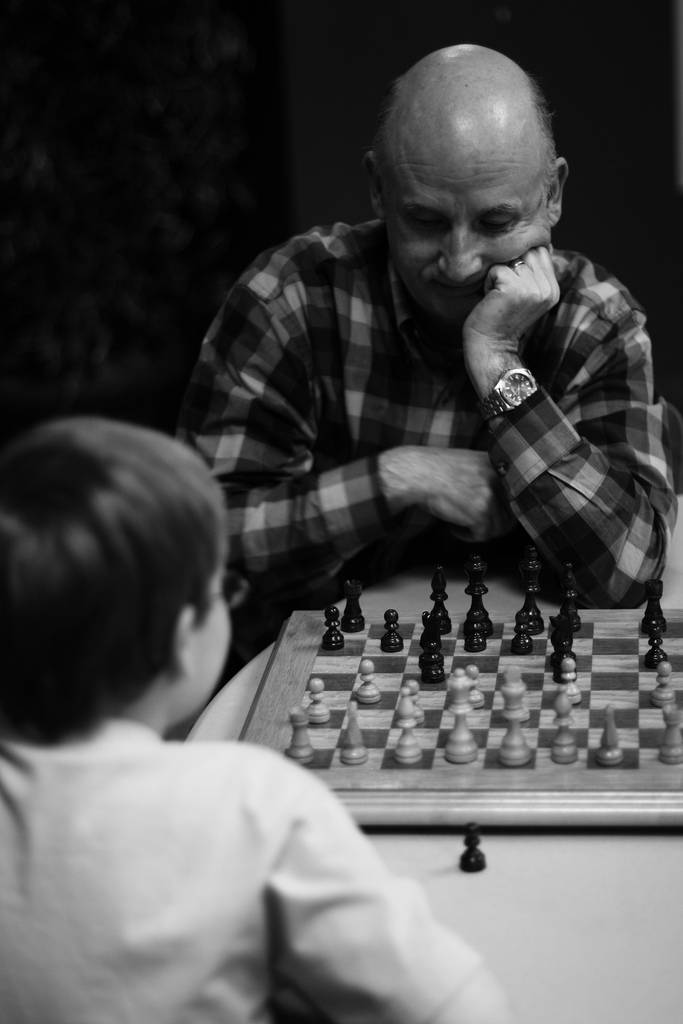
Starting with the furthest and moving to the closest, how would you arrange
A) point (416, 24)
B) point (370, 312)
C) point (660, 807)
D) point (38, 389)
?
1. point (38, 389)
2. point (416, 24)
3. point (370, 312)
4. point (660, 807)

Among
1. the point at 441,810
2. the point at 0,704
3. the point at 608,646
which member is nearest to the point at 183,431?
the point at 608,646

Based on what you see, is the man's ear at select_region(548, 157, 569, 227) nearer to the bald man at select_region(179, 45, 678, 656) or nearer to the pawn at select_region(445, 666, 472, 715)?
the bald man at select_region(179, 45, 678, 656)

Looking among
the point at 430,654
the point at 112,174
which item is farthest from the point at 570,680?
the point at 112,174

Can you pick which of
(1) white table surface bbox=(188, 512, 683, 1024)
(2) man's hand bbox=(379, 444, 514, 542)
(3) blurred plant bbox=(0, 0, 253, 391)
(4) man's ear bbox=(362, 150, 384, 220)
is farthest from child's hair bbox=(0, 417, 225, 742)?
(3) blurred plant bbox=(0, 0, 253, 391)

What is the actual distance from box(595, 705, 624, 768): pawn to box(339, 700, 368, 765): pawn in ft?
0.88

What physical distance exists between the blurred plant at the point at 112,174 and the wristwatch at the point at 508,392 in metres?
3.23

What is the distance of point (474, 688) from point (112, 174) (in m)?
3.96

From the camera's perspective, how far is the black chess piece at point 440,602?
2002 millimetres

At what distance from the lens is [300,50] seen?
14.7 feet

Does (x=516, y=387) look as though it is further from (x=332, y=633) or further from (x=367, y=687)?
(x=367, y=687)

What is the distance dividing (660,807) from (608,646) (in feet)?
1.45

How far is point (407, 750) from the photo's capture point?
1.65m

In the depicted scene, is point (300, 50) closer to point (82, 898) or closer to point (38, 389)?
point (38, 389)

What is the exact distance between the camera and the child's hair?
Answer: 1011 millimetres
